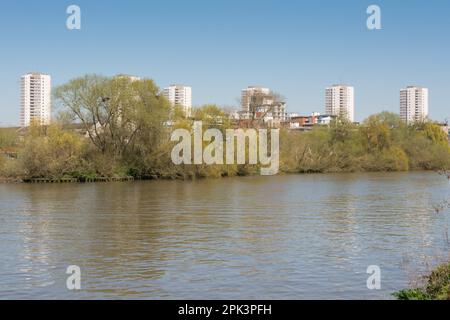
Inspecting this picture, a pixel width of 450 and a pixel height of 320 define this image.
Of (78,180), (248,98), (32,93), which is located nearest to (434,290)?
(78,180)

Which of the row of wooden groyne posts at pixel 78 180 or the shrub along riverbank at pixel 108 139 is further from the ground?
the shrub along riverbank at pixel 108 139

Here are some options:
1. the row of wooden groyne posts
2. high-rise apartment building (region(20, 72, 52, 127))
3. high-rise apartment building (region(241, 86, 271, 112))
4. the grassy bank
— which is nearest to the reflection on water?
the grassy bank

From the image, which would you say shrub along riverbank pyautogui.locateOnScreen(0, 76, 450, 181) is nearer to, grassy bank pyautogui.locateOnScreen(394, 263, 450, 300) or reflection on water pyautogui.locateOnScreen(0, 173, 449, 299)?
→ reflection on water pyautogui.locateOnScreen(0, 173, 449, 299)

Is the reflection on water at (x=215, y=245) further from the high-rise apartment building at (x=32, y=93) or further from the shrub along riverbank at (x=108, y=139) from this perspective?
the high-rise apartment building at (x=32, y=93)

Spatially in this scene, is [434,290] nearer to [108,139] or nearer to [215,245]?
[215,245]

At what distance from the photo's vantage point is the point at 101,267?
1497 centimetres

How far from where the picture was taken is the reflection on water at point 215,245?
12.9 meters

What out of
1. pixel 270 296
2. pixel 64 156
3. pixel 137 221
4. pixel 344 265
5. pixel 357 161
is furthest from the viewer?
pixel 357 161

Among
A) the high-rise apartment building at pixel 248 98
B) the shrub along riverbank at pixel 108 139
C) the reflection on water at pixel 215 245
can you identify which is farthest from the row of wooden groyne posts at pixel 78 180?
the high-rise apartment building at pixel 248 98

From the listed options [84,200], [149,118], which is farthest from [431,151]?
[84,200]

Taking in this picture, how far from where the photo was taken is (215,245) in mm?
17938

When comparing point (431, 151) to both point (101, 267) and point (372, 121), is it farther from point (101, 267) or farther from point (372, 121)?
point (101, 267)

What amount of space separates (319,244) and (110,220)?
31.2ft

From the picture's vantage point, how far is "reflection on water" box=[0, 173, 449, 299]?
1294 centimetres
